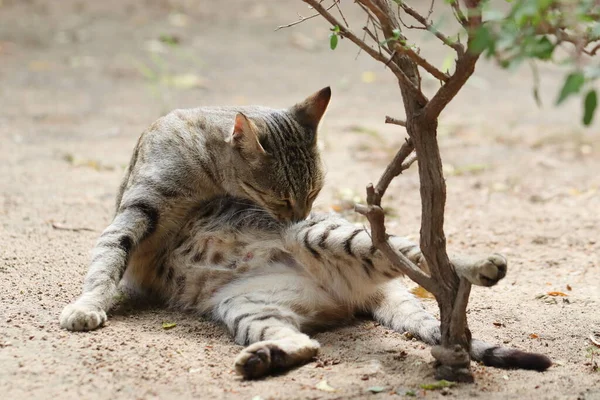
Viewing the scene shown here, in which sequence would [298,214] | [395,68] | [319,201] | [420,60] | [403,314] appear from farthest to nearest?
[319,201], [298,214], [403,314], [395,68], [420,60]

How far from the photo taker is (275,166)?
4.13m

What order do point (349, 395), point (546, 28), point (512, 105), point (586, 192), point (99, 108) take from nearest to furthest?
point (546, 28)
point (349, 395)
point (586, 192)
point (99, 108)
point (512, 105)

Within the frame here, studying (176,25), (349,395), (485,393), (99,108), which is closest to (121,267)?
(349,395)

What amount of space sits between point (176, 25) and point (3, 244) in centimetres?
811

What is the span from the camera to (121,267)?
3.76 m

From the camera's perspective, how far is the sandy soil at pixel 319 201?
299 cm

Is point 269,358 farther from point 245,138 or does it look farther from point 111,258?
point 245,138

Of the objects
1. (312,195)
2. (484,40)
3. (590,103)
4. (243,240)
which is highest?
(484,40)

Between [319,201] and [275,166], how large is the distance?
0.73 m

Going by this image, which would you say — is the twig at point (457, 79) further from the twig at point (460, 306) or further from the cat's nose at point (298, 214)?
the cat's nose at point (298, 214)

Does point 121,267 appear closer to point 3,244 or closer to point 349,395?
point 3,244

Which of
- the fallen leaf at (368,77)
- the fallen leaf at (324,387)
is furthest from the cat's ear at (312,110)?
the fallen leaf at (368,77)

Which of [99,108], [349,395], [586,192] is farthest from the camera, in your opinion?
[99,108]

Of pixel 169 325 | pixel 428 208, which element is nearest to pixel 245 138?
pixel 169 325
